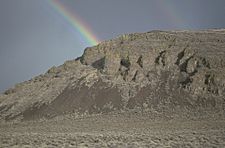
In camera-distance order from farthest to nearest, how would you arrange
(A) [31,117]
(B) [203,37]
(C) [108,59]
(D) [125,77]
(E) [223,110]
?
(B) [203,37] < (C) [108,59] < (D) [125,77] < (A) [31,117] < (E) [223,110]

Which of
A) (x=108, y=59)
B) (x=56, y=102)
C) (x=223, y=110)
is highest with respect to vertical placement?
(x=108, y=59)

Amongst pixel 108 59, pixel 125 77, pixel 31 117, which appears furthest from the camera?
pixel 108 59

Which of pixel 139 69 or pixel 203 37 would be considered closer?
pixel 139 69

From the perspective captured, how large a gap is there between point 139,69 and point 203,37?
15.6 metres

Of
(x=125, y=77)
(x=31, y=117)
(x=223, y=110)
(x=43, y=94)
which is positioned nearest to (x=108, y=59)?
(x=125, y=77)

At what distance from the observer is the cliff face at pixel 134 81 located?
53.6 metres

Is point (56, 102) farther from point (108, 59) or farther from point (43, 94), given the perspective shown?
point (108, 59)

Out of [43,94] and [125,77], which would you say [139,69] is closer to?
[125,77]

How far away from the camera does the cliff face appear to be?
176 ft

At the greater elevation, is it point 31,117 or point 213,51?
point 213,51

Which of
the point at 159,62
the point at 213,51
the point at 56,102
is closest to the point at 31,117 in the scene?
the point at 56,102

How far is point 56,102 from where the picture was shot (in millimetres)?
57375

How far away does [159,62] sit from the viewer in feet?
205

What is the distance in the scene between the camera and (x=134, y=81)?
197 ft
